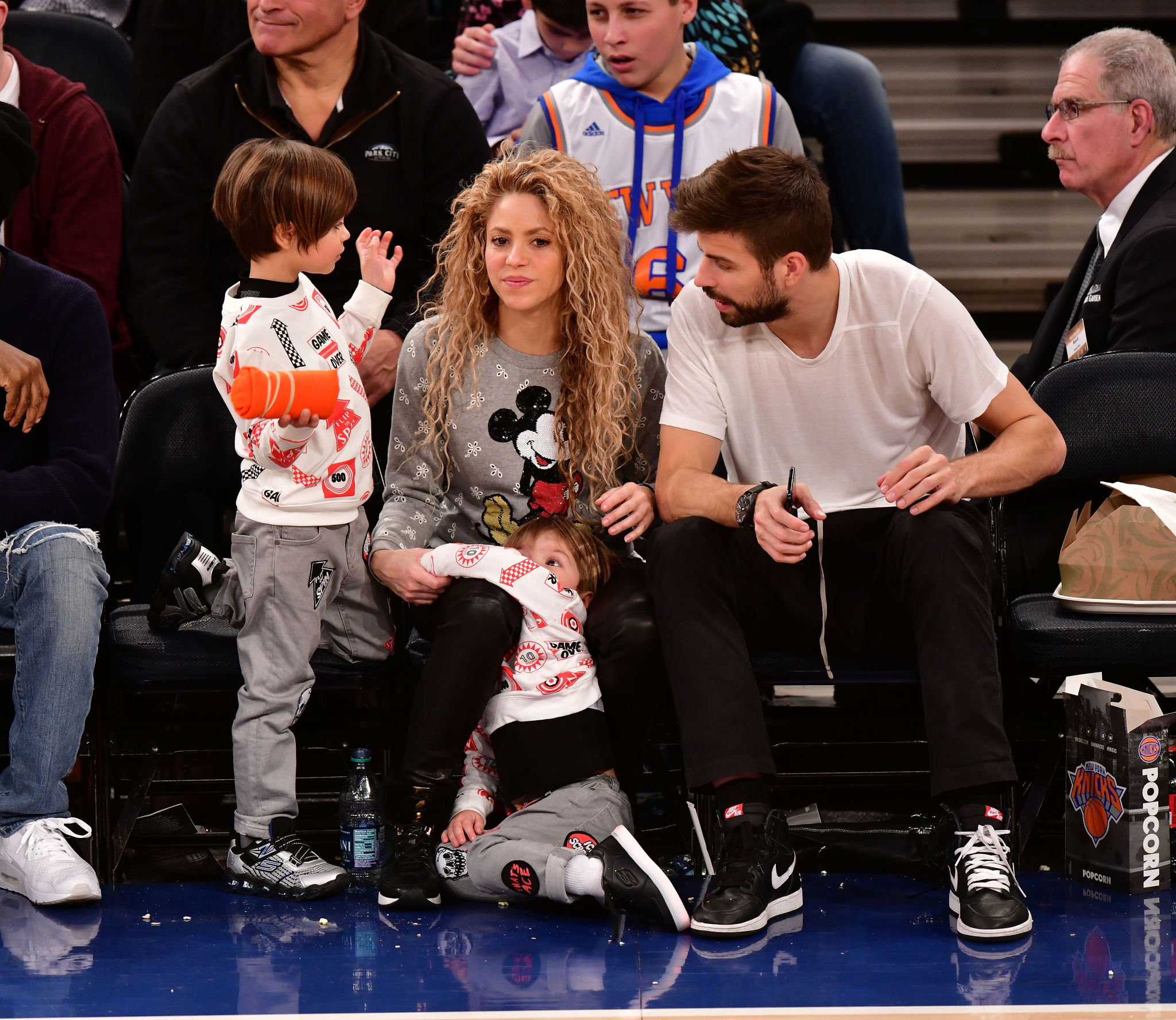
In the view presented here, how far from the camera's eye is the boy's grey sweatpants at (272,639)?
2.68 m

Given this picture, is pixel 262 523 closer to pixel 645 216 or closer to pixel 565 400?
pixel 565 400

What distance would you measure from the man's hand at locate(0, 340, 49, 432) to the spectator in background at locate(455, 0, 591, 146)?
1.57 metres

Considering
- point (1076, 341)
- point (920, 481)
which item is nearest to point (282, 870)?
point (920, 481)

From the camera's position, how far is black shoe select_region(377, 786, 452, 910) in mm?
2576

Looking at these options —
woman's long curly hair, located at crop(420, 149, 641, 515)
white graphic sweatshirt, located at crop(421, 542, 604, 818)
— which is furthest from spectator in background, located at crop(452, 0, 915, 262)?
white graphic sweatshirt, located at crop(421, 542, 604, 818)

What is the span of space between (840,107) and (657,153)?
90cm

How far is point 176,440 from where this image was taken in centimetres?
313

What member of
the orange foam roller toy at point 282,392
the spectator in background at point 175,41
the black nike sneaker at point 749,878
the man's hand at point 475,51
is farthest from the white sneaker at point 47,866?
the man's hand at point 475,51

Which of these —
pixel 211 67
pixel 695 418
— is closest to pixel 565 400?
pixel 695 418

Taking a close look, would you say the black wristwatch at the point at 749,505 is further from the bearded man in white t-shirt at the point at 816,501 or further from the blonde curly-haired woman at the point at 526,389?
the blonde curly-haired woman at the point at 526,389

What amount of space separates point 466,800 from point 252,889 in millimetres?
423

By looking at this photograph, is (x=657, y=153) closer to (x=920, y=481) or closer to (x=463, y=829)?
(x=920, y=481)

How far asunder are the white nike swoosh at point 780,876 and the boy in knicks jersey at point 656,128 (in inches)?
55.1

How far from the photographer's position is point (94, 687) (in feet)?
9.25
